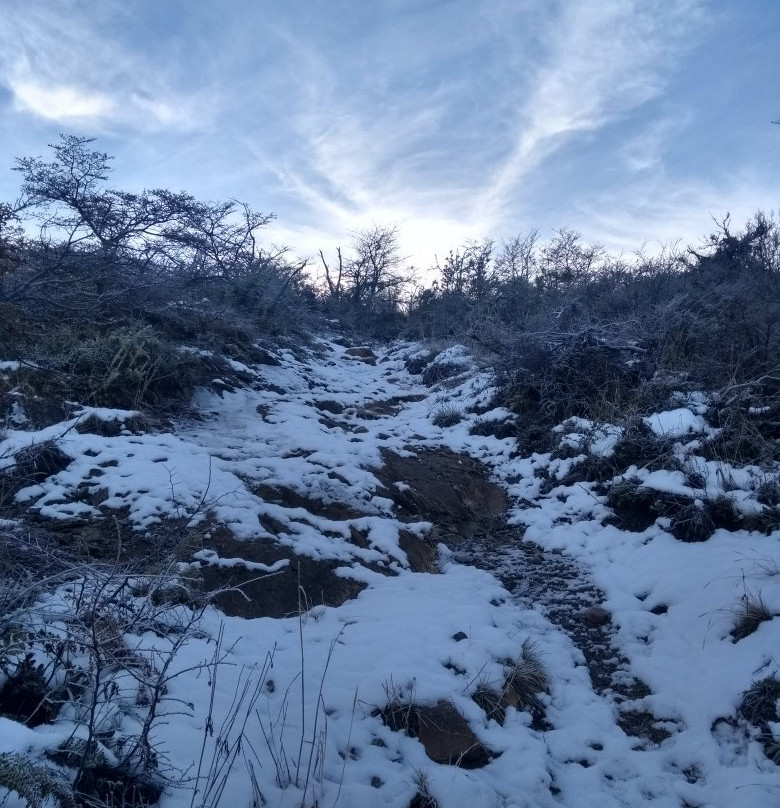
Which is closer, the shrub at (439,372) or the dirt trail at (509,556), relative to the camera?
the dirt trail at (509,556)

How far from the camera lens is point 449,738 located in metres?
2.69

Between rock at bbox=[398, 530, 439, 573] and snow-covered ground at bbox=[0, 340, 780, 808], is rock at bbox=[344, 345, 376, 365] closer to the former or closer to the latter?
snow-covered ground at bbox=[0, 340, 780, 808]

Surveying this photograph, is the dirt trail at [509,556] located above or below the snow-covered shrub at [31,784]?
above

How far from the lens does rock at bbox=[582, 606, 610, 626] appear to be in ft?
13.0

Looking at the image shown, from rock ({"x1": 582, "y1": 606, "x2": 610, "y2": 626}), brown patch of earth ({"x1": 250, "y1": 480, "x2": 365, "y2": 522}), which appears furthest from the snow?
brown patch of earth ({"x1": 250, "y1": 480, "x2": 365, "y2": 522})

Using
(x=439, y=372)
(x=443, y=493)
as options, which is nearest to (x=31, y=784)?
(x=443, y=493)

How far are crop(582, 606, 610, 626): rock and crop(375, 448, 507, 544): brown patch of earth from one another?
1.68 meters

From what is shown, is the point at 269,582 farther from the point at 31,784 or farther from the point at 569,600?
the point at 31,784

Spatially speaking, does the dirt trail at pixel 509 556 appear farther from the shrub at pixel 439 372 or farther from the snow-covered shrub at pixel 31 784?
the shrub at pixel 439 372

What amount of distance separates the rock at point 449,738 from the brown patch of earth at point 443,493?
9.03 ft

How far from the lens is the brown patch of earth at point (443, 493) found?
19.2ft

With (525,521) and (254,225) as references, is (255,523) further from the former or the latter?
(254,225)

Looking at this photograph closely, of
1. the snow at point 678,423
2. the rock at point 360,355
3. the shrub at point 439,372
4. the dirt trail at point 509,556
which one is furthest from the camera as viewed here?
the rock at point 360,355

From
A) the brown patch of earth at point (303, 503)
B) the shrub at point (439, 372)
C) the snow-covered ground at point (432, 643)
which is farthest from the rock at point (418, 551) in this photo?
the shrub at point (439, 372)
